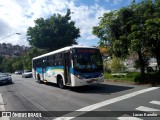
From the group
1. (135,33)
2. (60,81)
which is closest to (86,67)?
(60,81)

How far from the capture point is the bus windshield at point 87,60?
43.8 ft

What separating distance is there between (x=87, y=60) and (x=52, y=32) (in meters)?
24.9

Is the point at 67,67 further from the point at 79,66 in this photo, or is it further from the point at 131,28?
the point at 131,28

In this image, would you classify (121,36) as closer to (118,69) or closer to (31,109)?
(118,69)

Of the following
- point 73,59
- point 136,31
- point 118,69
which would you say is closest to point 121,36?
point 136,31

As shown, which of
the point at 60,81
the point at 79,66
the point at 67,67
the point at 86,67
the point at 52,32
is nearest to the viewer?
the point at 79,66

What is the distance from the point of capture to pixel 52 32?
3738 cm

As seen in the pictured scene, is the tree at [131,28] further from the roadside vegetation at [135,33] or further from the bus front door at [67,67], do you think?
the bus front door at [67,67]

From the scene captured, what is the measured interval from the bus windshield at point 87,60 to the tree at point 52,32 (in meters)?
23.6

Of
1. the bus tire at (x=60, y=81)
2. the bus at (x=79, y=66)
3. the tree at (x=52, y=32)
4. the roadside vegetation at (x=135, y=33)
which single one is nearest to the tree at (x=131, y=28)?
the roadside vegetation at (x=135, y=33)

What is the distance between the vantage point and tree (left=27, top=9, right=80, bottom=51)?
37156mm

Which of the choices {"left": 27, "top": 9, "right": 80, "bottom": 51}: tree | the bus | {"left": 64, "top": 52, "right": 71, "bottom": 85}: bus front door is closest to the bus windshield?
the bus

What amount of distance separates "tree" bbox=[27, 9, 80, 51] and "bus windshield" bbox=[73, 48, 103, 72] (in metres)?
23.6

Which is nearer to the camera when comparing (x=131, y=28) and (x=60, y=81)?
(x=131, y=28)
